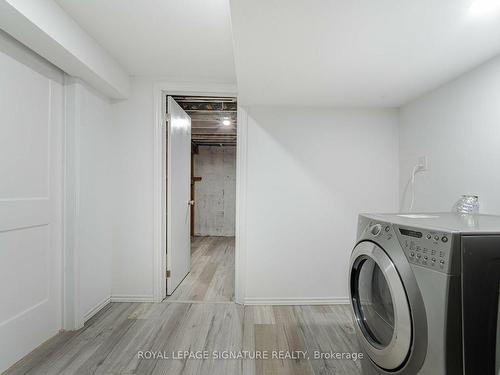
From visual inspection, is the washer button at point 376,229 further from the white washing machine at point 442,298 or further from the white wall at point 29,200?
the white wall at point 29,200

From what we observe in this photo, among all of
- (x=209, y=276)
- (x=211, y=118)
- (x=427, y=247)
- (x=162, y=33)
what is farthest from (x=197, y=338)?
(x=211, y=118)

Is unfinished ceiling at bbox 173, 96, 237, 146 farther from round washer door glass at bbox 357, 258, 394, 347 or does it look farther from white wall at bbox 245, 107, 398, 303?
round washer door glass at bbox 357, 258, 394, 347

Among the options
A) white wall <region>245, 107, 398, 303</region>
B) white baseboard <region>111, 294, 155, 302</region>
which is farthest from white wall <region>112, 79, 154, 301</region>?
white wall <region>245, 107, 398, 303</region>

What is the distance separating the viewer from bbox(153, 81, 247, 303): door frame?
235 cm

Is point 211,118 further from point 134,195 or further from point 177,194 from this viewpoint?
point 134,195

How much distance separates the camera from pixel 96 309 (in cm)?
216

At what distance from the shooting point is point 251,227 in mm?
2371

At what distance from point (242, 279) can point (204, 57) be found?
194 centimetres

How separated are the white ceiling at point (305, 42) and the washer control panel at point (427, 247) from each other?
0.92 m

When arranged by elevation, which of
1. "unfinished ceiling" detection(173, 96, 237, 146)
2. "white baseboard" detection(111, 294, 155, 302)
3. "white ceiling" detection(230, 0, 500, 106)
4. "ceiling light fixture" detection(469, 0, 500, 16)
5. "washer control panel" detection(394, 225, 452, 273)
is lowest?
"white baseboard" detection(111, 294, 155, 302)

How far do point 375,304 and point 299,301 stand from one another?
124cm

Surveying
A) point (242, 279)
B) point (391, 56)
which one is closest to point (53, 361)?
point (242, 279)

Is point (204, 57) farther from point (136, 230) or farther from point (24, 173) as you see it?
point (136, 230)

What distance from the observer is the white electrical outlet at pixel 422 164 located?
2004mm
